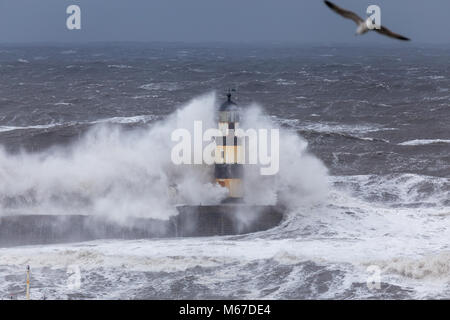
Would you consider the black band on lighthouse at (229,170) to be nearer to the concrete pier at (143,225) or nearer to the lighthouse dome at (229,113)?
the concrete pier at (143,225)

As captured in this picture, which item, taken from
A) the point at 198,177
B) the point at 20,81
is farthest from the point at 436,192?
the point at 20,81

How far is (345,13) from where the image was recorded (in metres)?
6.95

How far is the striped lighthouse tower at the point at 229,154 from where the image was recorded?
781 inches

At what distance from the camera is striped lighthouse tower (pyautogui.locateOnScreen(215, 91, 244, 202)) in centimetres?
1984

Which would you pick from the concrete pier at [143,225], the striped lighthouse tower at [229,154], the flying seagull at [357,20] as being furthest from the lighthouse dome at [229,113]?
the flying seagull at [357,20]

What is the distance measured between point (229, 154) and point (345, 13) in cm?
1340

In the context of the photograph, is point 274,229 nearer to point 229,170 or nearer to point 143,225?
point 229,170

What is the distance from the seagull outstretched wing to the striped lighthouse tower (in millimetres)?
12737

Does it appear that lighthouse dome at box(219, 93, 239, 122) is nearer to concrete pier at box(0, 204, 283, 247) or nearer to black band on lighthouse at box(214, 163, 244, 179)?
black band on lighthouse at box(214, 163, 244, 179)

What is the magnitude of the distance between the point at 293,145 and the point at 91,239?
8983 millimetres

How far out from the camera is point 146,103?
56125mm

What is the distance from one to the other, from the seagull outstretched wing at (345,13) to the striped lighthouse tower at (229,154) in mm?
12737

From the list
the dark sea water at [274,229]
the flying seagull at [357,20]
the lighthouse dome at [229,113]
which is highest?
the flying seagull at [357,20]

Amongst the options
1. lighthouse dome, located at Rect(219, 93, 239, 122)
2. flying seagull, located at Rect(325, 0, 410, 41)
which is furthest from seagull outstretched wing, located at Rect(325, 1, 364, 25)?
lighthouse dome, located at Rect(219, 93, 239, 122)
